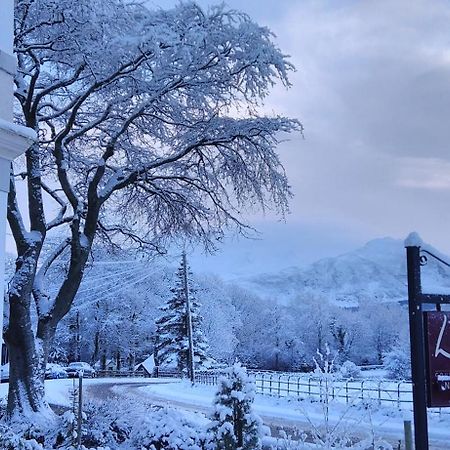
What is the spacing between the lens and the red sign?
197 inches

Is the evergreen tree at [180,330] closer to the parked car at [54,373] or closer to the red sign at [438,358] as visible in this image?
the parked car at [54,373]

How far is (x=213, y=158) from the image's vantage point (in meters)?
14.8

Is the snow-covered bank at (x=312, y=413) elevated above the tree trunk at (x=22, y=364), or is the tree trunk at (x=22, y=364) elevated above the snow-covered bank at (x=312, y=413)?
the tree trunk at (x=22, y=364)

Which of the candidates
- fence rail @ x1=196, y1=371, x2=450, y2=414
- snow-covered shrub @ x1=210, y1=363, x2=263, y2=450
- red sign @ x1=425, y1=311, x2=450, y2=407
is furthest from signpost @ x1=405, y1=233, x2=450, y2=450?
snow-covered shrub @ x1=210, y1=363, x2=263, y2=450

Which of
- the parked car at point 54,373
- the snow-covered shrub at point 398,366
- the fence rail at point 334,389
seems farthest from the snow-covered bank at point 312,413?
the parked car at point 54,373

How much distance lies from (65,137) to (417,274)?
33.6 ft

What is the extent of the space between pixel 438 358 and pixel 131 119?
9409 millimetres

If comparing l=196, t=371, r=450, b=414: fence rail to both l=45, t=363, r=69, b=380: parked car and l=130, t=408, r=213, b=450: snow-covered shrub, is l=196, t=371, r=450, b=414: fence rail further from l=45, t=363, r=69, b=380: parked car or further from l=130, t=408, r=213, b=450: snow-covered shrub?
l=45, t=363, r=69, b=380: parked car

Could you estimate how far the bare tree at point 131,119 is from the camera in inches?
471

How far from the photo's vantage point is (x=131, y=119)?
13.2 m

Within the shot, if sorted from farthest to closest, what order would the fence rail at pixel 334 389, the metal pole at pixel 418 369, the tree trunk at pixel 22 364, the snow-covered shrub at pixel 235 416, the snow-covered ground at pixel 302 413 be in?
the snow-covered ground at pixel 302 413
the tree trunk at pixel 22 364
the fence rail at pixel 334 389
the snow-covered shrub at pixel 235 416
the metal pole at pixel 418 369

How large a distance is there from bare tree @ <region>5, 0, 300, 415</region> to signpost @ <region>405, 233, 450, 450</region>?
309 inches

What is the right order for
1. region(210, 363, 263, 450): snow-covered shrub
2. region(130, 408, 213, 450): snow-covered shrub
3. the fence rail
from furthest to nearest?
region(130, 408, 213, 450): snow-covered shrub < the fence rail < region(210, 363, 263, 450): snow-covered shrub

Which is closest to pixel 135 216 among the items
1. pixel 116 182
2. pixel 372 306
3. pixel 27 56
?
pixel 116 182
